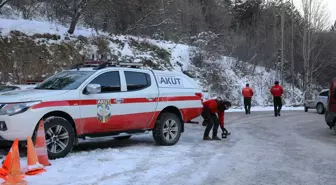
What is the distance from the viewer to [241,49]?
37.8 meters

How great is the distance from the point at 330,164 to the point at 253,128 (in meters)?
6.59

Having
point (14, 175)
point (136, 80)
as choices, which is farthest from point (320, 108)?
point (14, 175)

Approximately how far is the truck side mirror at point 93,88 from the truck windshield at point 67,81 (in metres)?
0.26

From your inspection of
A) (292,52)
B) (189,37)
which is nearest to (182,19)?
(189,37)

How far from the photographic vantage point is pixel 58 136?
781 centimetres

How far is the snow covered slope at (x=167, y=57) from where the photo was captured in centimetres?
2448

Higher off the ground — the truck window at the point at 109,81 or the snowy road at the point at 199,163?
the truck window at the point at 109,81

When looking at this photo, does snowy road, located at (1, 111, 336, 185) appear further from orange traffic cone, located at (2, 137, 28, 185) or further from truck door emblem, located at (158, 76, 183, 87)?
truck door emblem, located at (158, 76, 183, 87)

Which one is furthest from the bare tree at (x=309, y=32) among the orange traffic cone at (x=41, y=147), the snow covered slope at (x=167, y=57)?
the orange traffic cone at (x=41, y=147)

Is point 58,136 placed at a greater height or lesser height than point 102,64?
lesser

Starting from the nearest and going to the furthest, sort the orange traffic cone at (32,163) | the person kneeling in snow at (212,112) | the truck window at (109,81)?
1. the orange traffic cone at (32,163)
2. the truck window at (109,81)
3. the person kneeling in snow at (212,112)

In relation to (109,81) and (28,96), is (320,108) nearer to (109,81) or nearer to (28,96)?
(109,81)

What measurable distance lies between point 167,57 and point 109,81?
72.6ft

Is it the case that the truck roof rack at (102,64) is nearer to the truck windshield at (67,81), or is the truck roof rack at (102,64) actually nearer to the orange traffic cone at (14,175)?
the truck windshield at (67,81)
